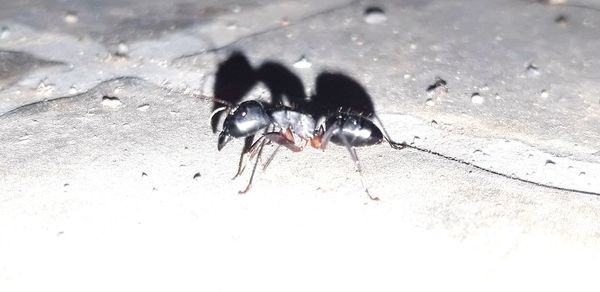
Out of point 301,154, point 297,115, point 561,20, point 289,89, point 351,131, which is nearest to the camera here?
point 351,131

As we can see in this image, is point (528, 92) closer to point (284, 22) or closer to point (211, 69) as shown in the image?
point (284, 22)

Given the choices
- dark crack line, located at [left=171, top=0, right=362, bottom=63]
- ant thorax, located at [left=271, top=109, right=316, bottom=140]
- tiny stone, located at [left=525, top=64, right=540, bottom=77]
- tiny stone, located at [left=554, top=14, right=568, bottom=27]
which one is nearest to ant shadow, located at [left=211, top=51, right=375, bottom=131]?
dark crack line, located at [left=171, top=0, right=362, bottom=63]

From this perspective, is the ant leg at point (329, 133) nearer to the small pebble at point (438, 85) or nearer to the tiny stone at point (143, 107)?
the small pebble at point (438, 85)

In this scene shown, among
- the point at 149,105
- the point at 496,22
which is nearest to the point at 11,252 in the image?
the point at 149,105

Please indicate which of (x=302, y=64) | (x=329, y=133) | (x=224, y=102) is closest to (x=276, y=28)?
(x=302, y=64)

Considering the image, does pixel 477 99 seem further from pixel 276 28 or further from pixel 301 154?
pixel 276 28
